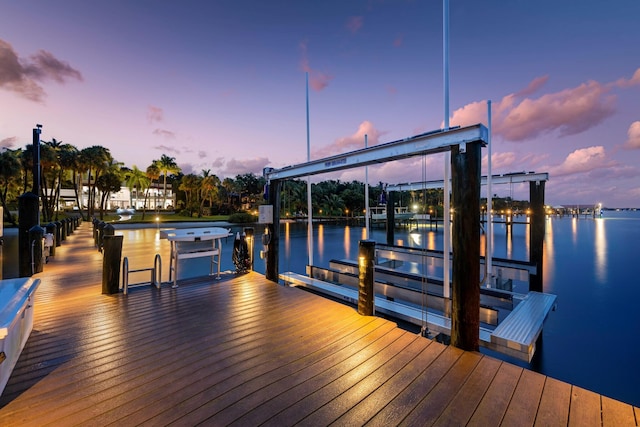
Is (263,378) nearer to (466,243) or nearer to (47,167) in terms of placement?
(466,243)

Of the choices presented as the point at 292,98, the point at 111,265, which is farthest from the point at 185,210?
the point at 111,265

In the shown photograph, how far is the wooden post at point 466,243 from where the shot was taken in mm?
2760

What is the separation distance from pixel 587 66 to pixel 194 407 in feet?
51.2

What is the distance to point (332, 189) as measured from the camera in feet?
217

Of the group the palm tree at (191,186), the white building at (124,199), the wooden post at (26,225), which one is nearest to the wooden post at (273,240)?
the wooden post at (26,225)

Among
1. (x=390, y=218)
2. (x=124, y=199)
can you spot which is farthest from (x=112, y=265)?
(x=124, y=199)

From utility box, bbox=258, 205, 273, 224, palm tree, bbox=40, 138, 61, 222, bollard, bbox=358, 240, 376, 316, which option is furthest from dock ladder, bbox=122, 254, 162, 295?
palm tree, bbox=40, 138, 61, 222

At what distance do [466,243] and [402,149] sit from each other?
1480mm

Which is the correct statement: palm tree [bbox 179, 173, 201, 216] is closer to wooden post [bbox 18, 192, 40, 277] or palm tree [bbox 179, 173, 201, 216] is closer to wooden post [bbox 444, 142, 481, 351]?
wooden post [bbox 18, 192, 40, 277]

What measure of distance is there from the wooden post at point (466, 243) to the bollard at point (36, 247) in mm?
8608

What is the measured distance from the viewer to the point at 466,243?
9.16 ft

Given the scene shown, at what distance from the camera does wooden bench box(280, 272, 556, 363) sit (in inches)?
126

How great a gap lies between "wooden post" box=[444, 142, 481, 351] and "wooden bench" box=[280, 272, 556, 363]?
27.2 inches

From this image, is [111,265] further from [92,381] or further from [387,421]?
[387,421]
